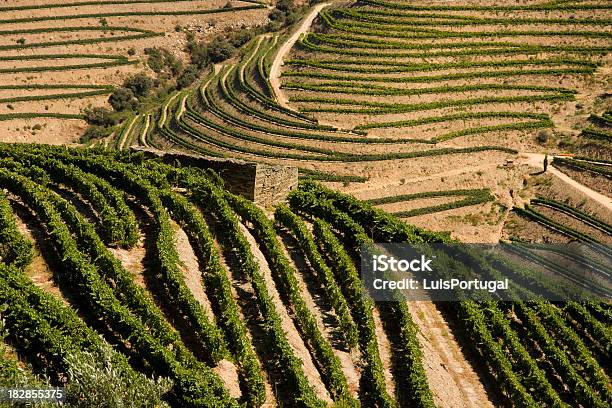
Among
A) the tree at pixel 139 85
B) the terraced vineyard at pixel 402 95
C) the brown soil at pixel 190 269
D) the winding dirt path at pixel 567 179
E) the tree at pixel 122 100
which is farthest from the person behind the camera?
the tree at pixel 139 85

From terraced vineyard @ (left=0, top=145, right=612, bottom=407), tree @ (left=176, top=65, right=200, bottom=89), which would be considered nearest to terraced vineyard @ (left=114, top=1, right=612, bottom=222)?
tree @ (left=176, top=65, right=200, bottom=89)

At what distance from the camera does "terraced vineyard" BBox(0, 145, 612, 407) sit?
18.0 m

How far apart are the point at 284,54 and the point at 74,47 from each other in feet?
113

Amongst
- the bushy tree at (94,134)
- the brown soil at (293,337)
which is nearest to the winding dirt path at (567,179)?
the brown soil at (293,337)

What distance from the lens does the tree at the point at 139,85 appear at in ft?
327

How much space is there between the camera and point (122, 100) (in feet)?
313

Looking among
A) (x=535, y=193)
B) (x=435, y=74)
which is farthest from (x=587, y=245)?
(x=435, y=74)

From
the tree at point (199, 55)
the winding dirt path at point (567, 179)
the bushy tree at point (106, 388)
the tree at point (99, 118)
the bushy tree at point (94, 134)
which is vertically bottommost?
the winding dirt path at point (567, 179)

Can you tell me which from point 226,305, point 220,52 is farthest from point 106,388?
point 220,52

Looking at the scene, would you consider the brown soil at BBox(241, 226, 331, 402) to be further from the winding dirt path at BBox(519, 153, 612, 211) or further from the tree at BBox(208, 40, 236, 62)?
the tree at BBox(208, 40, 236, 62)

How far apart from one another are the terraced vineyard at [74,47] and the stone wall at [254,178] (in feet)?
203

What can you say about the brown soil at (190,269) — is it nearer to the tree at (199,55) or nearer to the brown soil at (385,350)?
the brown soil at (385,350)

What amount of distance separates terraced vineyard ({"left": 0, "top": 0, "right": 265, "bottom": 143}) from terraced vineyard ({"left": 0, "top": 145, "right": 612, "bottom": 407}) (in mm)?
61467

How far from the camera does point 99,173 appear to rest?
30547 millimetres
